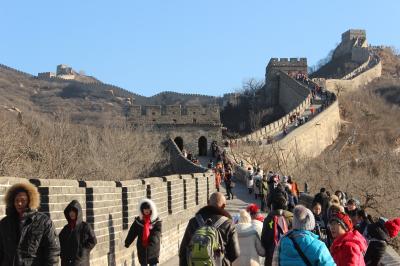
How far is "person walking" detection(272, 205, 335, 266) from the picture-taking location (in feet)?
15.8

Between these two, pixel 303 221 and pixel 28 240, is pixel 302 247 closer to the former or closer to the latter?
pixel 303 221

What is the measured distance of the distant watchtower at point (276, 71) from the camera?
236ft

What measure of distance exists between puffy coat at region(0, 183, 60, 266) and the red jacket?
7.74ft

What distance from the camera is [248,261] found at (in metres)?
7.02

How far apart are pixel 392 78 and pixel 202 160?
5122 cm

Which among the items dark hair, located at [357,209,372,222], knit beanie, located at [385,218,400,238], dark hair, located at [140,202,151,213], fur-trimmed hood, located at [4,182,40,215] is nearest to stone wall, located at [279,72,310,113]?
dark hair, located at [357,209,372,222]

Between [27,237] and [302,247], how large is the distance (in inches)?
81.6

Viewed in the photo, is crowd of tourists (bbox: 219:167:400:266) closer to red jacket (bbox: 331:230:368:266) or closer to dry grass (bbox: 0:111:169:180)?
red jacket (bbox: 331:230:368:266)

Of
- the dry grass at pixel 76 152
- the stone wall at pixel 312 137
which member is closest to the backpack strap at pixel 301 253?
the dry grass at pixel 76 152

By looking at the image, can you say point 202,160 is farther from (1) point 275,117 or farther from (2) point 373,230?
(2) point 373,230

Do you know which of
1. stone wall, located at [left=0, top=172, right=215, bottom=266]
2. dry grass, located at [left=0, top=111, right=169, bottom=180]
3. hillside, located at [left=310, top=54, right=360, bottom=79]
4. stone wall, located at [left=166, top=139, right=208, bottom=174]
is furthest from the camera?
hillside, located at [left=310, top=54, right=360, bottom=79]

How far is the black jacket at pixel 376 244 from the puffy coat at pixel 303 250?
1615 mm

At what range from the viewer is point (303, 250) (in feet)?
16.0

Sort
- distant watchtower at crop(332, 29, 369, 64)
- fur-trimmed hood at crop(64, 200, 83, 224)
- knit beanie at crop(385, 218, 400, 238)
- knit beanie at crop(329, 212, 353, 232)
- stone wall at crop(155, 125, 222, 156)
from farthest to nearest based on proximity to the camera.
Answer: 1. distant watchtower at crop(332, 29, 369, 64)
2. stone wall at crop(155, 125, 222, 156)
3. knit beanie at crop(385, 218, 400, 238)
4. fur-trimmed hood at crop(64, 200, 83, 224)
5. knit beanie at crop(329, 212, 353, 232)
